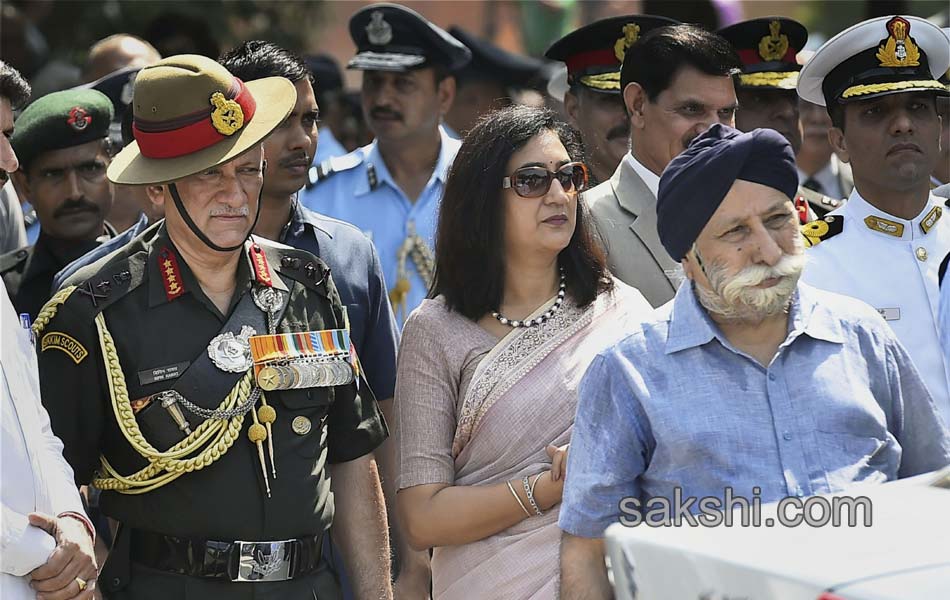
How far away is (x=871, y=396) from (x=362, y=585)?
1729 millimetres

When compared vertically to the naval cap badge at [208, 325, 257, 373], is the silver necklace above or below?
below

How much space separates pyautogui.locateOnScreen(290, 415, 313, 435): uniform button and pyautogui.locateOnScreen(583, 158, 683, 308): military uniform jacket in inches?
49.2

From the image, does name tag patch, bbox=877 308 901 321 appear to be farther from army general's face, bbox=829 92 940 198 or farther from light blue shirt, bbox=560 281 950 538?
light blue shirt, bbox=560 281 950 538

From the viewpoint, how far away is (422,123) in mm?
7160

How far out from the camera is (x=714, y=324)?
11.7 feet

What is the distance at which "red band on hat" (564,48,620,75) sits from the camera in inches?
256

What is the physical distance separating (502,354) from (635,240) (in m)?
0.98

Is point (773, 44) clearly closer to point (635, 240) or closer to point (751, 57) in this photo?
point (751, 57)

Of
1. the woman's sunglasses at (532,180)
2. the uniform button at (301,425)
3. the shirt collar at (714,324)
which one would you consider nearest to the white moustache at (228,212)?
the uniform button at (301,425)

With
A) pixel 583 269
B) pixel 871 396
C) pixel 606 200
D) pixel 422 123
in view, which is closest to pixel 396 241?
pixel 422 123

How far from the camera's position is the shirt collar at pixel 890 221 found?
4895 millimetres

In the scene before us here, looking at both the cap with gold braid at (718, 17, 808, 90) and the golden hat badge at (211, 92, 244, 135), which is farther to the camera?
the cap with gold braid at (718, 17, 808, 90)

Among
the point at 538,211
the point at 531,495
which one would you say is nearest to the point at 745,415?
the point at 531,495

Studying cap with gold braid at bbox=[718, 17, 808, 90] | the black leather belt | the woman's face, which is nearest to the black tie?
cap with gold braid at bbox=[718, 17, 808, 90]
